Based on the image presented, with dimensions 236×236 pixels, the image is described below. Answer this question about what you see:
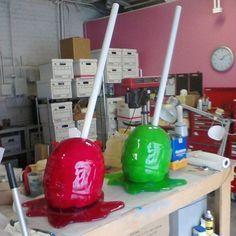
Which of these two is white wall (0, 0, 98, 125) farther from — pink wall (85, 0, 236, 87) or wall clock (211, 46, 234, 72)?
wall clock (211, 46, 234, 72)

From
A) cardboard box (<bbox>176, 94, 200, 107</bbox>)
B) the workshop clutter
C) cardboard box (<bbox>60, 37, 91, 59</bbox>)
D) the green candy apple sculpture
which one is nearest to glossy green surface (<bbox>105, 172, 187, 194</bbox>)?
the green candy apple sculpture

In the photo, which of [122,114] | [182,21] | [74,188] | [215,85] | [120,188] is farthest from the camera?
[122,114]

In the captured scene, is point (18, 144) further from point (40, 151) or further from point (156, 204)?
point (156, 204)

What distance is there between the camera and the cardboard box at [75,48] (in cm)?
488

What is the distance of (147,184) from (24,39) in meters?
4.68

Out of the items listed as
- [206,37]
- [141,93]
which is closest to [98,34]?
[206,37]

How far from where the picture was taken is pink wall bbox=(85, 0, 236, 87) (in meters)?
4.29

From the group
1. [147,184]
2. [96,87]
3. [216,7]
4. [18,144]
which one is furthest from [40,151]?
[96,87]

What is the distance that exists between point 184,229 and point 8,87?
415 centimetres

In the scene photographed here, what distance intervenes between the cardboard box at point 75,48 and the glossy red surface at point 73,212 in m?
3.97

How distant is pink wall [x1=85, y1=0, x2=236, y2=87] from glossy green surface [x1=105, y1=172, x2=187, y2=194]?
330 centimetres

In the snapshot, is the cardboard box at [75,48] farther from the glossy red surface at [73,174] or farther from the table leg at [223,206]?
the glossy red surface at [73,174]

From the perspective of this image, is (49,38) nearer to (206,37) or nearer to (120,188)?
(206,37)

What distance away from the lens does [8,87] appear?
502 cm
